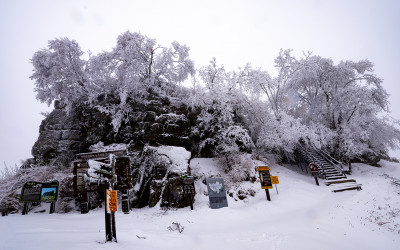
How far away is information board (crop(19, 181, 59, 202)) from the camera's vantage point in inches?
380

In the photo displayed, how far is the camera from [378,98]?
16.2 m

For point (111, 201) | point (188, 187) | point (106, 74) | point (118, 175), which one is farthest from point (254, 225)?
point (106, 74)

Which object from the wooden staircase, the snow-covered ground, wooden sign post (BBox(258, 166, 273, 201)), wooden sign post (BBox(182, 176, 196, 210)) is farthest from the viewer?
the wooden staircase

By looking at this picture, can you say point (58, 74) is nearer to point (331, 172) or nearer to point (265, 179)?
point (265, 179)

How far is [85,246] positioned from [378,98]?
76.8 feet

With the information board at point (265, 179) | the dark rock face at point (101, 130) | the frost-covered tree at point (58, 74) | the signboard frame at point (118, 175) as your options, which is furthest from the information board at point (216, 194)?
the frost-covered tree at point (58, 74)

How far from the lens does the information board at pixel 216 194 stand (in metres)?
10.0

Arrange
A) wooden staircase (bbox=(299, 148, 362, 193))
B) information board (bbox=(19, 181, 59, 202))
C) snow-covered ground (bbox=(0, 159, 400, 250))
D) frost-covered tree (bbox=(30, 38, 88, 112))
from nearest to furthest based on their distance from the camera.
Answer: snow-covered ground (bbox=(0, 159, 400, 250)) → information board (bbox=(19, 181, 59, 202)) → wooden staircase (bbox=(299, 148, 362, 193)) → frost-covered tree (bbox=(30, 38, 88, 112))

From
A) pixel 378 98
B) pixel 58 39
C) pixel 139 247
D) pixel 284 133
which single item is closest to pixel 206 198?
pixel 139 247

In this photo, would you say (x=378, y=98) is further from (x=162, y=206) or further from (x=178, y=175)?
(x=162, y=206)

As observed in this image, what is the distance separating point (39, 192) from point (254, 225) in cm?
1185

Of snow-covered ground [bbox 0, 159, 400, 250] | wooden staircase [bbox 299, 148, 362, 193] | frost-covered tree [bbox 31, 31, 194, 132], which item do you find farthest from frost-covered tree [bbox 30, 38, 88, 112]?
wooden staircase [bbox 299, 148, 362, 193]

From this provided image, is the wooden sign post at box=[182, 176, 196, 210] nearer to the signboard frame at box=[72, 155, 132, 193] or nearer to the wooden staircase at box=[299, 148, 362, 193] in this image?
the signboard frame at box=[72, 155, 132, 193]

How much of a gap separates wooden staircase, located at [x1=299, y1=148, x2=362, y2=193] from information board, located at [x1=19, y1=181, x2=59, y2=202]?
695 inches
